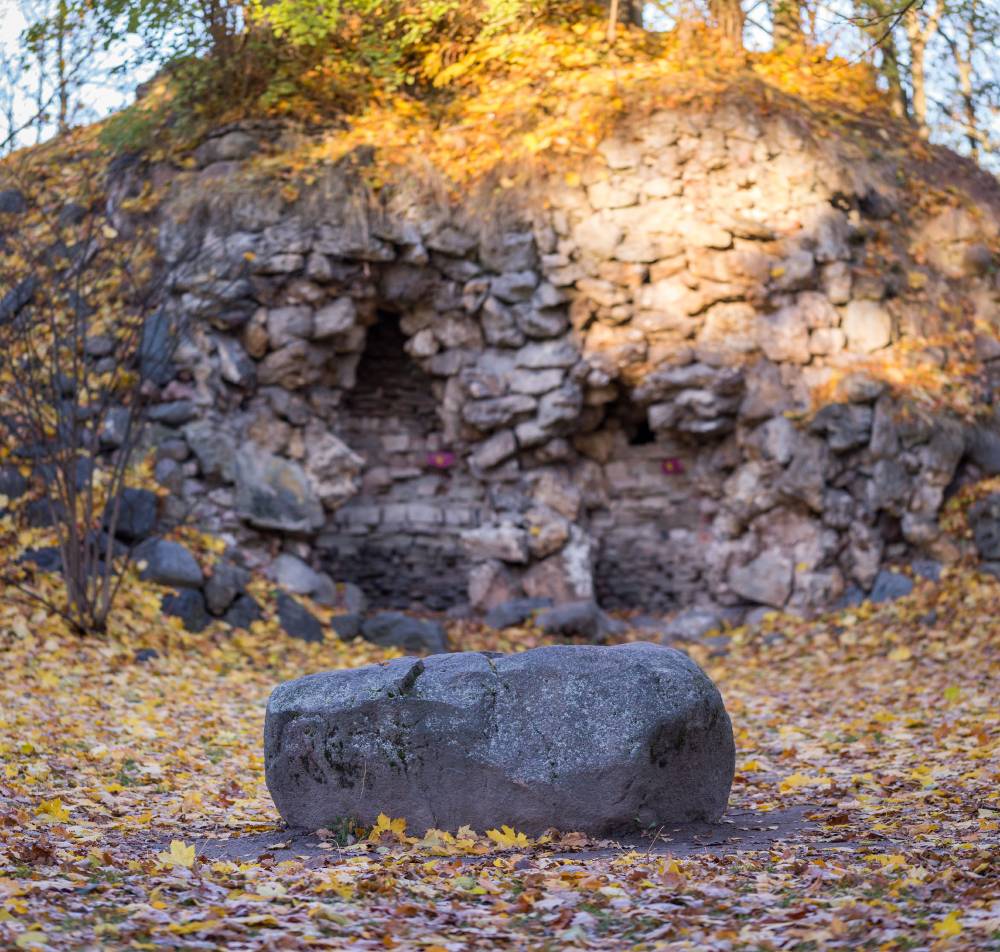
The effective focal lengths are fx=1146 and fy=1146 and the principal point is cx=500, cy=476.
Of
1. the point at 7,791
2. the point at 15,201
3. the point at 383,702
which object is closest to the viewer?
the point at 383,702

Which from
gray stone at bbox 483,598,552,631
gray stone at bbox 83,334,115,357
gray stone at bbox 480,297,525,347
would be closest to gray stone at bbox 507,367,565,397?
gray stone at bbox 480,297,525,347

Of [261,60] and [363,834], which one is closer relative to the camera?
[363,834]

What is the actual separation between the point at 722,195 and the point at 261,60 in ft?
16.6

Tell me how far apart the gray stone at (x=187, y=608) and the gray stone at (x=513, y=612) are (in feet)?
9.16

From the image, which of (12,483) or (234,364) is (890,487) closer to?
(234,364)

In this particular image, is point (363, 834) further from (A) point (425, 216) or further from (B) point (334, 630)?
(A) point (425, 216)

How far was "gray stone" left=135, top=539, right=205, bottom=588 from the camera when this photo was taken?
32.4ft

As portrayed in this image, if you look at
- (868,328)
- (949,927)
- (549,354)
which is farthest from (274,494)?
(949,927)

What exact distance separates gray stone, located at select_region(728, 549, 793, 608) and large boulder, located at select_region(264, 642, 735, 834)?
6515 mm

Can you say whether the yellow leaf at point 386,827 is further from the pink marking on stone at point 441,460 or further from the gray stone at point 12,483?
the pink marking on stone at point 441,460

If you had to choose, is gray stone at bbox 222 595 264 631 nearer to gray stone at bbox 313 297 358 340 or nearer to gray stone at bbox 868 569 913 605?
gray stone at bbox 313 297 358 340

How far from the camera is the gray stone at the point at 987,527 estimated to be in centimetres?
1027

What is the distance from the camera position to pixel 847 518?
10922mm

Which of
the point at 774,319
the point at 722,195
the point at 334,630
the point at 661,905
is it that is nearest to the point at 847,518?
the point at 774,319
